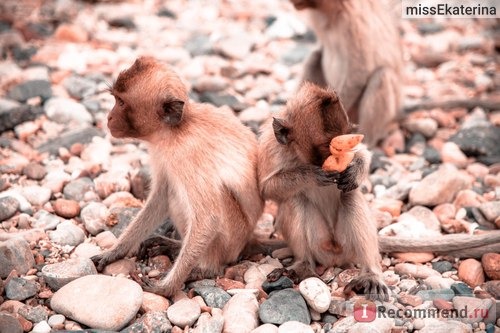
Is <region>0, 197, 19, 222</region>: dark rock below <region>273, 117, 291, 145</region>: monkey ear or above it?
below

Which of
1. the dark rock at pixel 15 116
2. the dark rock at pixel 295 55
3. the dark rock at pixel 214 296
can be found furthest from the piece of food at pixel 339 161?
the dark rock at pixel 295 55

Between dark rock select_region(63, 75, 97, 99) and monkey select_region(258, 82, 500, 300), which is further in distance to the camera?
dark rock select_region(63, 75, 97, 99)

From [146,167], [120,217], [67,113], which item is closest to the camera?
[120,217]

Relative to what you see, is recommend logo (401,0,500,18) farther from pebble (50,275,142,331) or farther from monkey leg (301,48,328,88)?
pebble (50,275,142,331)

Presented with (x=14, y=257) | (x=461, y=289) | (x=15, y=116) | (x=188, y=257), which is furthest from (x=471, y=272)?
(x=15, y=116)

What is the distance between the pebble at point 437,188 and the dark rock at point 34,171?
11.9 ft

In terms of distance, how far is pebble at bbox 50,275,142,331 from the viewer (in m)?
4.54

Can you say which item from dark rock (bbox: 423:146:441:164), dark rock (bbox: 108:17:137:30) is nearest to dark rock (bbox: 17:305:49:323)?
dark rock (bbox: 423:146:441:164)

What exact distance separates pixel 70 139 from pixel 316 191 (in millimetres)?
3171

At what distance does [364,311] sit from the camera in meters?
4.77

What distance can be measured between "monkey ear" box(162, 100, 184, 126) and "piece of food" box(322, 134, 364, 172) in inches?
45.9

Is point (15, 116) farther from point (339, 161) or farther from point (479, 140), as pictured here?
point (479, 140)

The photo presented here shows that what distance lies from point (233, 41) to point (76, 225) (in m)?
5.06

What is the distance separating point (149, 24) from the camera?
1088 cm
